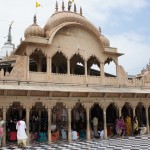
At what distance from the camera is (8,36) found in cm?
3459

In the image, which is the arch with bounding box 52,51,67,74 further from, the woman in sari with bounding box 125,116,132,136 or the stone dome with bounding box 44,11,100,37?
the woman in sari with bounding box 125,116,132,136

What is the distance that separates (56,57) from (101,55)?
2.71 metres

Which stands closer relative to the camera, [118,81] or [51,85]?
[51,85]

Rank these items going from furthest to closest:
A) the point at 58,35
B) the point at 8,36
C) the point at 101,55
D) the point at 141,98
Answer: the point at 8,36
the point at 141,98
the point at 101,55
the point at 58,35

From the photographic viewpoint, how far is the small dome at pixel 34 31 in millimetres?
13398

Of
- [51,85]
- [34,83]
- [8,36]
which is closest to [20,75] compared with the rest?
[34,83]

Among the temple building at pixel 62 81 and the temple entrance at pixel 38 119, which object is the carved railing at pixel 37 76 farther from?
the temple entrance at pixel 38 119

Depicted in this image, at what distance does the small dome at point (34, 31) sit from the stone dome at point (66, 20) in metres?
0.38

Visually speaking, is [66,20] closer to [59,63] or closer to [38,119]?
[59,63]

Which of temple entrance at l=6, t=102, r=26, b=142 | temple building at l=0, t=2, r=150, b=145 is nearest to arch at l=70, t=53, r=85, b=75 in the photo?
temple building at l=0, t=2, r=150, b=145

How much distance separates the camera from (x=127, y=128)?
15617 mm

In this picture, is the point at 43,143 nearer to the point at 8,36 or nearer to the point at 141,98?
the point at 141,98

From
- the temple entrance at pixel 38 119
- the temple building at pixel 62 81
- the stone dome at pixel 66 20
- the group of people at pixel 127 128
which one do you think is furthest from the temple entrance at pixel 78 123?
the stone dome at pixel 66 20

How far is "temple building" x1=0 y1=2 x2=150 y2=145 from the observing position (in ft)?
41.2
